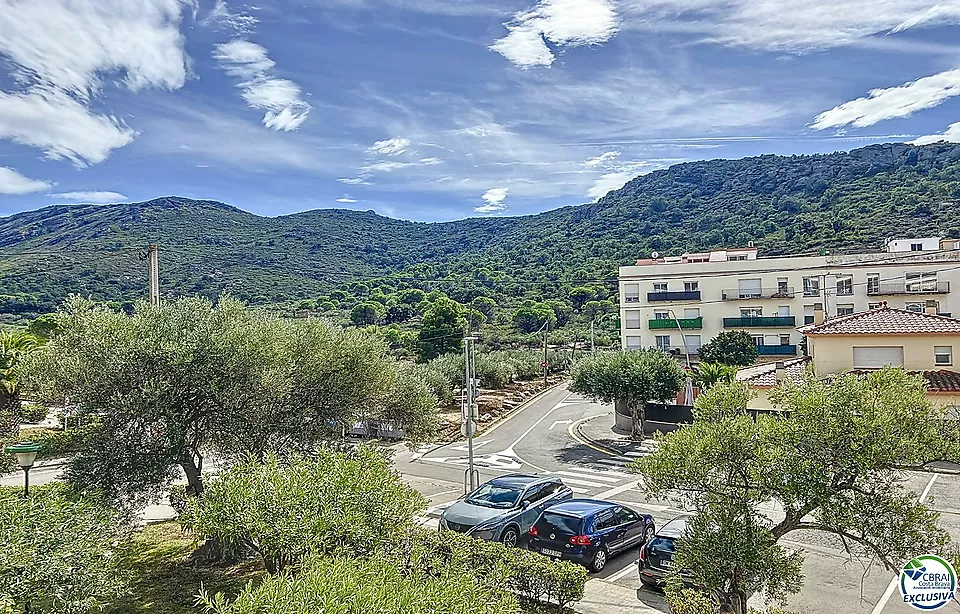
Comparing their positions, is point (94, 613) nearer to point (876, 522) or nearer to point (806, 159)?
point (876, 522)

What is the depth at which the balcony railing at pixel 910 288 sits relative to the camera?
43125mm

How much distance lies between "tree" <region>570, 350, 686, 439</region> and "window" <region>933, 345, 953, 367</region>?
388 inches

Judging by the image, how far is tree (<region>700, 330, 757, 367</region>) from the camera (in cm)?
3844

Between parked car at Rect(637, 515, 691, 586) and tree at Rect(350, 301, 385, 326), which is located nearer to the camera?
parked car at Rect(637, 515, 691, 586)

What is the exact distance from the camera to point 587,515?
43.5 ft

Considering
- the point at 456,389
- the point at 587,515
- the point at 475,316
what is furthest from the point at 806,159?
the point at 587,515

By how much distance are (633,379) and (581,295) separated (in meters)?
67.4

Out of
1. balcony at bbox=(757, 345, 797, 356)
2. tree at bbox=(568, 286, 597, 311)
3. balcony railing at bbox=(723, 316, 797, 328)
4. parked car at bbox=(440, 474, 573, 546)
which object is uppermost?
tree at bbox=(568, 286, 597, 311)

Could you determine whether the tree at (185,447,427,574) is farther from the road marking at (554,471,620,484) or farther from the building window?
the building window

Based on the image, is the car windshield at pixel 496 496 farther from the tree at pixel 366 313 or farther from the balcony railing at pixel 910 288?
the tree at pixel 366 313

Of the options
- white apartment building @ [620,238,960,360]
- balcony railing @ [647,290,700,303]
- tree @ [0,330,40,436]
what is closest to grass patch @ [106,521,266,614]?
tree @ [0,330,40,436]

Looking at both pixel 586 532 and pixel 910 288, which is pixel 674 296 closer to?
pixel 910 288

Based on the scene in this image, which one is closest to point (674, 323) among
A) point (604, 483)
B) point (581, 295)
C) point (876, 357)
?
point (876, 357)

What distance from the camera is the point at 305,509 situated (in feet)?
25.4
